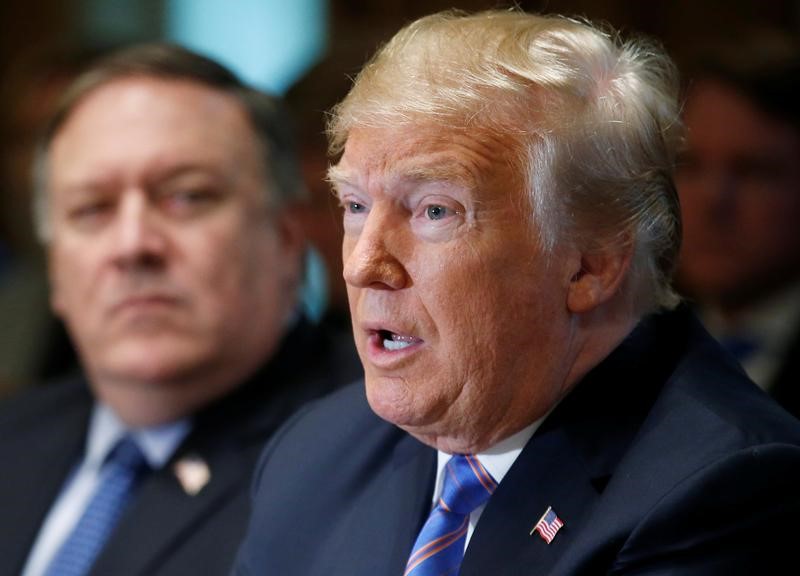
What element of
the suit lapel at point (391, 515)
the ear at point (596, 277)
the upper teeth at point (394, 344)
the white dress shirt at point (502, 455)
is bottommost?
the suit lapel at point (391, 515)

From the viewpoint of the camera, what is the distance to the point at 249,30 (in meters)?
5.49

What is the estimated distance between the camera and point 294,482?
187 centimetres

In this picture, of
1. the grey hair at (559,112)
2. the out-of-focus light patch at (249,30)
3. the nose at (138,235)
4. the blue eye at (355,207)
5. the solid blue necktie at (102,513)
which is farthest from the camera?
the out-of-focus light patch at (249,30)

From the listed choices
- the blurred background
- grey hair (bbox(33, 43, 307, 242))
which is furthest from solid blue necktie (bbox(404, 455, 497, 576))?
the blurred background

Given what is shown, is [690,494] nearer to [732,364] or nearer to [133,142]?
[732,364]

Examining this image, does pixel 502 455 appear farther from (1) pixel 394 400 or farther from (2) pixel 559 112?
(2) pixel 559 112

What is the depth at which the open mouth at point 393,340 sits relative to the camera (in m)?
1.62

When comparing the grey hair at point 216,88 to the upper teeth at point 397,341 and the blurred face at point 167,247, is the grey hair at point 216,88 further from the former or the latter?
the upper teeth at point 397,341

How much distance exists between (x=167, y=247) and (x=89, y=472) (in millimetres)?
514

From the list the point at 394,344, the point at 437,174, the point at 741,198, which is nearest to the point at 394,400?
the point at 394,344

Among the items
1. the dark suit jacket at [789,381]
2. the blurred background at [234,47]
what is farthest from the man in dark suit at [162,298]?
the dark suit jacket at [789,381]

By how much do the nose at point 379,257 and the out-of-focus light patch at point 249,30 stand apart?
3791 millimetres

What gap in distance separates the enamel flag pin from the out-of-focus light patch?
3.02 m

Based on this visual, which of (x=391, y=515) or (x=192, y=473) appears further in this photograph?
(x=192, y=473)
